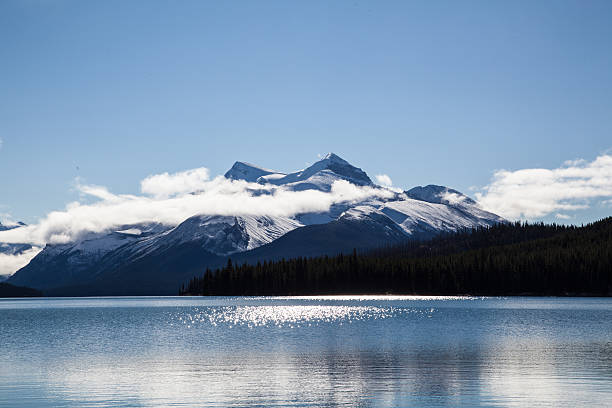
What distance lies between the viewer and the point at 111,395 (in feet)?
155

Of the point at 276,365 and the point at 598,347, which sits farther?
the point at 598,347

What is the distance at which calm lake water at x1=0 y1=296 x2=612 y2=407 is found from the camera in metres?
45.1

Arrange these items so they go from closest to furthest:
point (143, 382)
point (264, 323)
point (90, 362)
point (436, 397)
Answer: point (436, 397)
point (143, 382)
point (90, 362)
point (264, 323)

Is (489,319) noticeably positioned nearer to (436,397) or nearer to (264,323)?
(264,323)

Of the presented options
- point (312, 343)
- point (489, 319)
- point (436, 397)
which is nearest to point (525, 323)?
point (489, 319)

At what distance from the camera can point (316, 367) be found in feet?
196

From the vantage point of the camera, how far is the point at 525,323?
361 feet

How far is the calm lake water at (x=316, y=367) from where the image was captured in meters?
45.1

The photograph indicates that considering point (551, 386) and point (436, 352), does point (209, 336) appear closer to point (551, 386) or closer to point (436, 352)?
point (436, 352)

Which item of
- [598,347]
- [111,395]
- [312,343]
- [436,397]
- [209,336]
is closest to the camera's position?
[436,397]

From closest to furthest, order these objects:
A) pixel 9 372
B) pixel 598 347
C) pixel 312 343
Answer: pixel 9 372 < pixel 598 347 < pixel 312 343

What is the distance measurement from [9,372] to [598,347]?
59765 millimetres

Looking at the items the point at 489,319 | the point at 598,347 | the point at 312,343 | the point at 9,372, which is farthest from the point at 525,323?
the point at 9,372

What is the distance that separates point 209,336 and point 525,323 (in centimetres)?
5203
